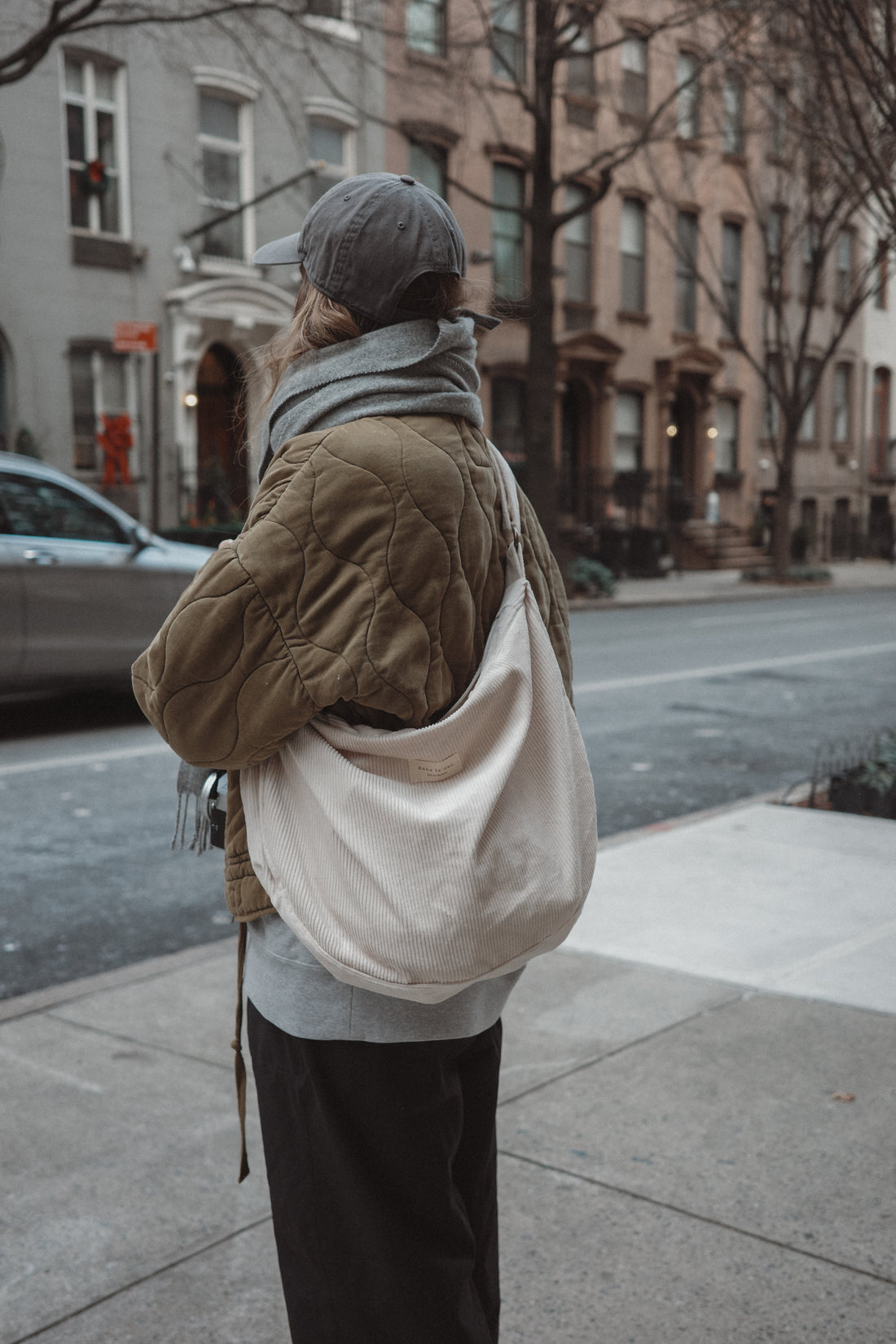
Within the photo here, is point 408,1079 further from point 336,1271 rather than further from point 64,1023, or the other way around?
point 64,1023

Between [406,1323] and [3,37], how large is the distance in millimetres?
20131

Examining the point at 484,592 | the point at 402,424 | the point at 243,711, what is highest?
the point at 402,424

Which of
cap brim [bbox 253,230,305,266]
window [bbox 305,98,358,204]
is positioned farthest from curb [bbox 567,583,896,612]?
cap brim [bbox 253,230,305,266]

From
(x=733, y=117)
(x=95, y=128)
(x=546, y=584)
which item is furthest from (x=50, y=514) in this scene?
(x=733, y=117)

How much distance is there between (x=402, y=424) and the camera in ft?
5.84

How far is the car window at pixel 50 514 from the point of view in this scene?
349 inches

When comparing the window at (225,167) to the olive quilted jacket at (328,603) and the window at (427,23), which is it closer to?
the window at (427,23)

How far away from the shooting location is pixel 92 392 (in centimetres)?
2038

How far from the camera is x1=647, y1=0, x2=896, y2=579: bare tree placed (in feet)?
26.0

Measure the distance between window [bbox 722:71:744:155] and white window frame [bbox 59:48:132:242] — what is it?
8818 millimetres

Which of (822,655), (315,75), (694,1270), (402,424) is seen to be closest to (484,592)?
(402,424)

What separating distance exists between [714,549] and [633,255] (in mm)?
6985

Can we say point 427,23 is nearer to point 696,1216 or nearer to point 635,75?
point 635,75

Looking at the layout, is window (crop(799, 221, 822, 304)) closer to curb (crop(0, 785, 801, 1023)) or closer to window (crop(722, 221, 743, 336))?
window (crop(722, 221, 743, 336))
